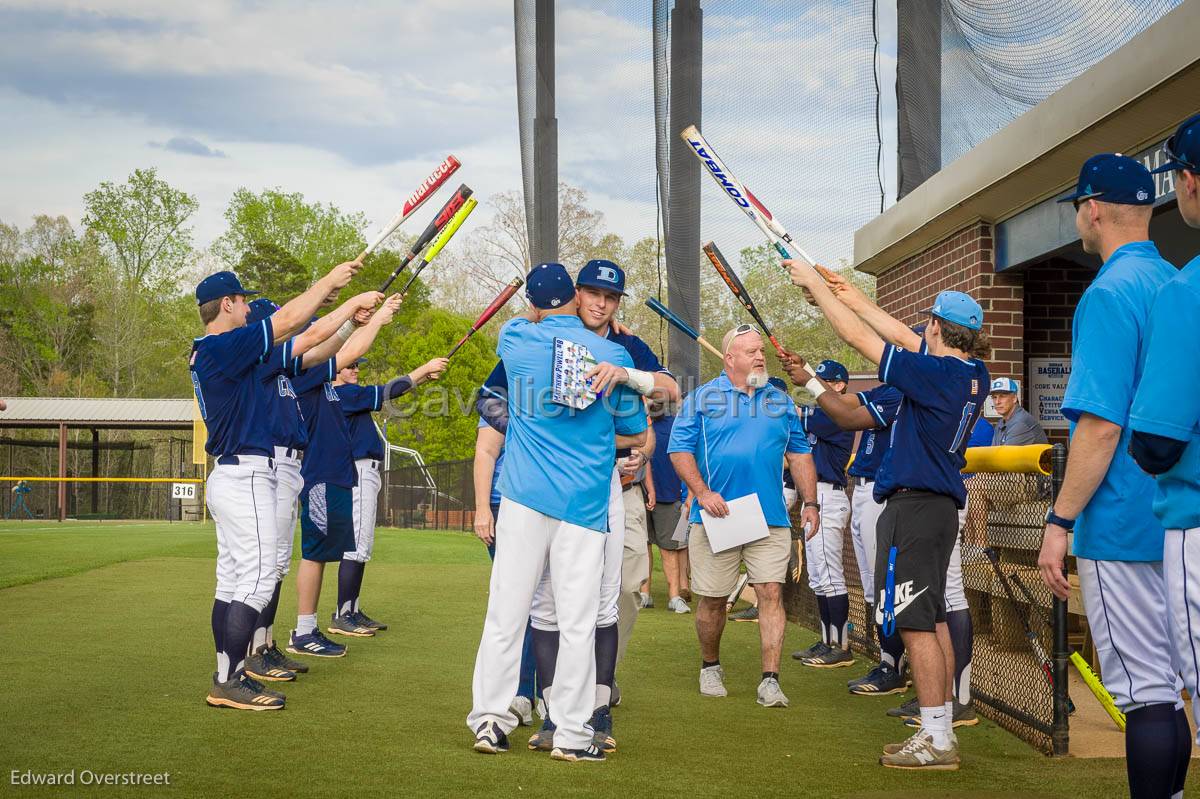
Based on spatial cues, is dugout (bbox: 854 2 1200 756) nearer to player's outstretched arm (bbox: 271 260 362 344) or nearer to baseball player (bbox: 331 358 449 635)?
player's outstretched arm (bbox: 271 260 362 344)

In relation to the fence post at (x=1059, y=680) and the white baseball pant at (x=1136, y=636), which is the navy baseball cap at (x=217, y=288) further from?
the white baseball pant at (x=1136, y=636)

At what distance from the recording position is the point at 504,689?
4820 mm

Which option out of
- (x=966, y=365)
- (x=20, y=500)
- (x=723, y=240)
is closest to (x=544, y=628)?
(x=966, y=365)

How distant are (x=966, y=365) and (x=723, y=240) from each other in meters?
4.26

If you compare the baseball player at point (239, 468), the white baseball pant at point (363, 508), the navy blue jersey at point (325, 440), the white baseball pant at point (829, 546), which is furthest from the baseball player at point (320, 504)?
the white baseball pant at point (829, 546)

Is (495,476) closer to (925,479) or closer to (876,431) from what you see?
(925,479)

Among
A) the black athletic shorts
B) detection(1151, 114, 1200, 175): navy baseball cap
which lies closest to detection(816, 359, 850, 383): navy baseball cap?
the black athletic shorts

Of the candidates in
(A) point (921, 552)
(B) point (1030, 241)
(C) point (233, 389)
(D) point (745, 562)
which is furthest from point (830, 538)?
(C) point (233, 389)

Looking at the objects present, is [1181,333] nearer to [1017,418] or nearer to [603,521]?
[603,521]

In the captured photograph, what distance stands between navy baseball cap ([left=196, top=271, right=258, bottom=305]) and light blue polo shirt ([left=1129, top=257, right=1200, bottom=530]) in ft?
14.8

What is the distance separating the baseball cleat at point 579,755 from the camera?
4672 millimetres

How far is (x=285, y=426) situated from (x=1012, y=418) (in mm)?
5145

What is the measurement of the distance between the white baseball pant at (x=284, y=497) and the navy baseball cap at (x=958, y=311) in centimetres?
369

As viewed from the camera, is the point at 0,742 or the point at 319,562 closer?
the point at 0,742
